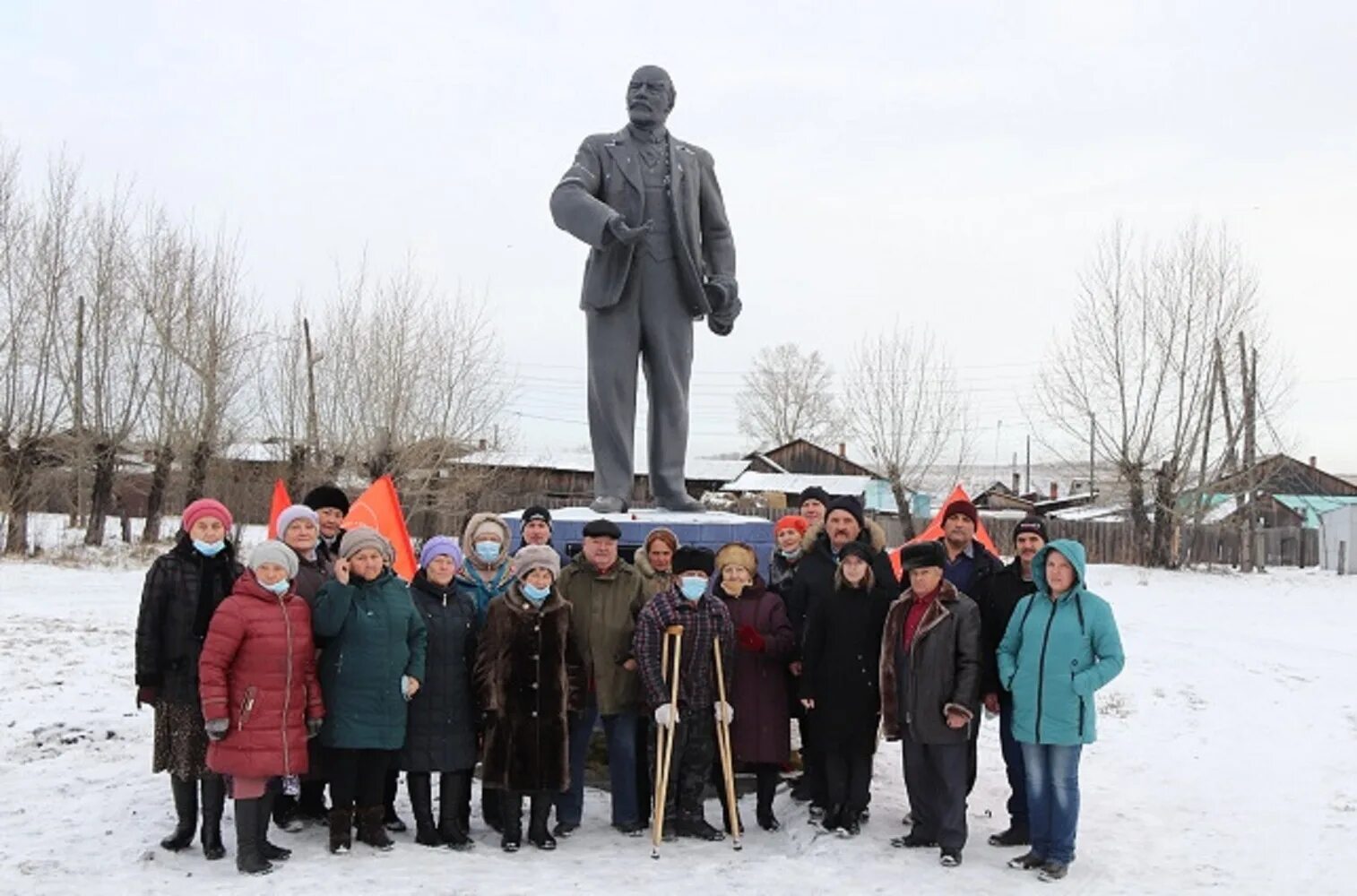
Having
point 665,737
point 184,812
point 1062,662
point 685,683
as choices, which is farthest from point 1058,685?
point 184,812

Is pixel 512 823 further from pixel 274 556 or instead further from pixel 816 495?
pixel 816 495

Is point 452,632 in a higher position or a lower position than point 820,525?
lower

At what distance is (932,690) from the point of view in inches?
193

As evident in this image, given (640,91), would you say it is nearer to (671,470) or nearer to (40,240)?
(671,470)

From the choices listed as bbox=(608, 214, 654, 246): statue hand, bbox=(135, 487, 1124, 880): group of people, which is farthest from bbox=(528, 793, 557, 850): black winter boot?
bbox=(608, 214, 654, 246): statue hand

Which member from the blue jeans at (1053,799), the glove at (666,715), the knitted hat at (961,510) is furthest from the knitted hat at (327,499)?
the blue jeans at (1053,799)

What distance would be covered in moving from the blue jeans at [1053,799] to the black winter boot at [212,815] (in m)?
3.42

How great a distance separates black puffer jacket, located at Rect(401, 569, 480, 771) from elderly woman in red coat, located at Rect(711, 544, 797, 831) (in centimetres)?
120

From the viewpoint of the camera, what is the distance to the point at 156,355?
22.9 m

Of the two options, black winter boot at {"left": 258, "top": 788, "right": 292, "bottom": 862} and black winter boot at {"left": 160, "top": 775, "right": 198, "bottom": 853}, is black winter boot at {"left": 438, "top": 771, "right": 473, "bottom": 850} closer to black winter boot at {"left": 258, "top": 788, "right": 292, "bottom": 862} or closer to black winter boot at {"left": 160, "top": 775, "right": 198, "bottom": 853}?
black winter boot at {"left": 258, "top": 788, "right": 292, "bottom": 862}

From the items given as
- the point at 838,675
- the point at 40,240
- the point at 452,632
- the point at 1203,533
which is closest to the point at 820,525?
the point at 838,675

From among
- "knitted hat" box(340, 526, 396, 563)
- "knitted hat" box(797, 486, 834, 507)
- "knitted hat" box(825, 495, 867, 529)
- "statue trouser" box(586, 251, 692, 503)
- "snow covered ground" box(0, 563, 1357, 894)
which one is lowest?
"snow covered ground" box(0, 563, 1357, 894)

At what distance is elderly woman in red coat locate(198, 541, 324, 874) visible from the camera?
4.41m

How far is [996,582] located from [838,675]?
34.3 inches
